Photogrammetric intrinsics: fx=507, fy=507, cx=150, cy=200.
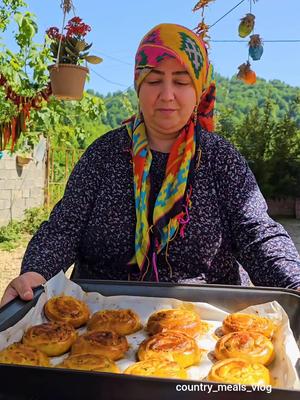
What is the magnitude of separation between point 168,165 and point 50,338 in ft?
2.42

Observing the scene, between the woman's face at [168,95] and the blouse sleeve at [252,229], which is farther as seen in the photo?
the woman's face at [168,95]

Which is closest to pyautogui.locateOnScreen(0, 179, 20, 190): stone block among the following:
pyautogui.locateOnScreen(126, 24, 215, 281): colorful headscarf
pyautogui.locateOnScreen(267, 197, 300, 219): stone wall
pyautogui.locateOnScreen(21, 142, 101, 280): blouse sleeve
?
pyautogui.locateOnScreen(267, 197, 300, 219): stone wall

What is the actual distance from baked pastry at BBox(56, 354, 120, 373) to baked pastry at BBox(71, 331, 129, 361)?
0.07 metres

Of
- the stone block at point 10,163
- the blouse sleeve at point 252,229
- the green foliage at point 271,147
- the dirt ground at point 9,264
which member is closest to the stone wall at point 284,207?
the green foliage at point 271,147

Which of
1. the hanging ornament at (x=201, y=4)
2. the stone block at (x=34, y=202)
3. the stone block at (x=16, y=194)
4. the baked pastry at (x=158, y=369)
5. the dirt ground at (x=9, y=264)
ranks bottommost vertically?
the dirt ground at (x=9, y=264)

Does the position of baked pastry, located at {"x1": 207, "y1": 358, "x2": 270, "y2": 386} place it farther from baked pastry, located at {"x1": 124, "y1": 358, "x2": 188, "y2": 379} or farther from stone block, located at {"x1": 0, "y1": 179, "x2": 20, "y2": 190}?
stone block, located at {"x1": 0, "y1": 179, "x2": 20, "y2": 190}

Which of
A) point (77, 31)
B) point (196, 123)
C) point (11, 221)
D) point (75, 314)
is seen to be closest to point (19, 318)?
point (75, 314)

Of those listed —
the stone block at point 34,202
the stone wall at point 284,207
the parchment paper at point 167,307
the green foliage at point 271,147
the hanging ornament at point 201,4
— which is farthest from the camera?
the stone wall at point 284,207

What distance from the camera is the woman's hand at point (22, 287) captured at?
1341 millimetres

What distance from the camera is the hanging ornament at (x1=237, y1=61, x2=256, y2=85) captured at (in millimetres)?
4023

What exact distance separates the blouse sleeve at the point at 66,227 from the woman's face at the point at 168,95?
0.96 ft

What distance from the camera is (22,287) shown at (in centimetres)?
137

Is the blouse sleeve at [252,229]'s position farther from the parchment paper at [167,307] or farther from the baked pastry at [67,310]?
the baked pastry at [67,310]

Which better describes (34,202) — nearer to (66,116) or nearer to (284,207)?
(66,116)
